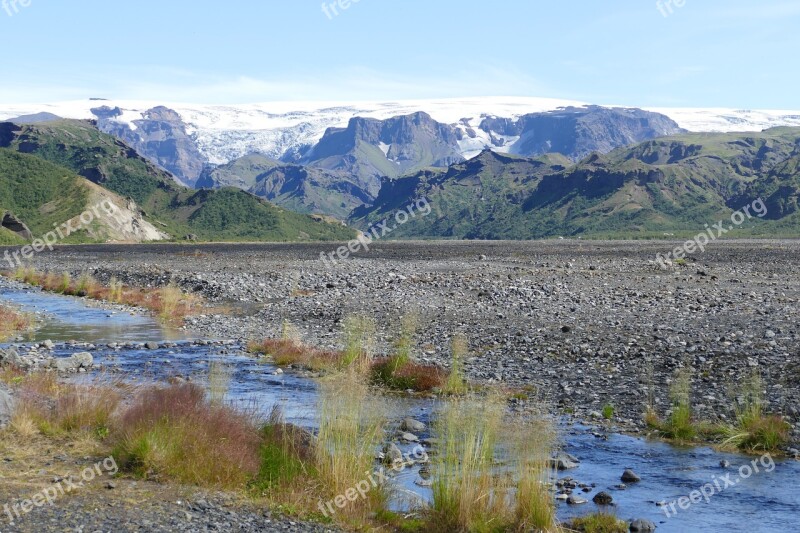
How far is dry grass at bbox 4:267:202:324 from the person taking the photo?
42625 mm

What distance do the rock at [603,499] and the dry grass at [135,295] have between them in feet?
94.1

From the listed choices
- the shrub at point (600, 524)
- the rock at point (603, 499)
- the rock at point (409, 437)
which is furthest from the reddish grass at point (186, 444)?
the rock at point (603, 499)

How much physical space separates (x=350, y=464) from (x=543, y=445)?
3.02 meters

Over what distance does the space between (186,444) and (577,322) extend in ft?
75.7

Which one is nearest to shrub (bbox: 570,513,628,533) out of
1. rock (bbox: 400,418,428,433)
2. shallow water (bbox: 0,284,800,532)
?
shallow water (bbox: 0,284,800,532)

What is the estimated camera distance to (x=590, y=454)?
1562 cm

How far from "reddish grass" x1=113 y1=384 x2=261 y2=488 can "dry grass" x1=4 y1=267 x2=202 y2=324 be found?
25.6 m

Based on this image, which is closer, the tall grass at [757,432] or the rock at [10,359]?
the tall grass at [757,432]

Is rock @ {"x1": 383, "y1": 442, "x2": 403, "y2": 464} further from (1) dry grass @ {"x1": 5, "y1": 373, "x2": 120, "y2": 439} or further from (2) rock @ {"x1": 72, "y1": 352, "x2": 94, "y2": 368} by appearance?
(2) rock @ {"x1": 72, "y1": 352, "x2": 94, "y2": 368}

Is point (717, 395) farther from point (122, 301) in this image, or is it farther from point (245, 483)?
point (122, 301)

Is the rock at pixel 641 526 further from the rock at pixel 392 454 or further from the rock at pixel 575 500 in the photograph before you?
the rock at pixel 392 454

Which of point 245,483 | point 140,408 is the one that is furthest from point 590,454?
point 140,408

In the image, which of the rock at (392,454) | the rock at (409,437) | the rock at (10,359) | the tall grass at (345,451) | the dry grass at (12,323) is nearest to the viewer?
the tall grass at (345,451)

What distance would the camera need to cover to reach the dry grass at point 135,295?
4262 cm
